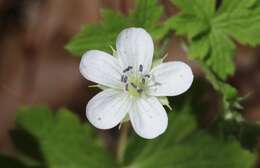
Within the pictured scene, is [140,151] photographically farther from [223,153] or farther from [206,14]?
[206,14]

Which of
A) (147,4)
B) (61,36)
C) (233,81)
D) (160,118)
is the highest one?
(147,4)

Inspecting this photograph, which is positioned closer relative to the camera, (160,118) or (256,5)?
(160,118)

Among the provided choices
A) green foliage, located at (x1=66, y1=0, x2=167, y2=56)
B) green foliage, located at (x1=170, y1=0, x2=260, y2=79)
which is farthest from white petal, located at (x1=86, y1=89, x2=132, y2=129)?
green foliage, located at (x1=170, y1=0, x2=260, y2=79)

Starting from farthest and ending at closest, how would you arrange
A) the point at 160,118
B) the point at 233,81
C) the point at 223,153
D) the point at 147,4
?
the point at 233,81 → the point at 223,153 → the point at 147,4 → the point at 160,118

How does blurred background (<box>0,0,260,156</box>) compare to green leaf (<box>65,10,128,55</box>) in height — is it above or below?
below

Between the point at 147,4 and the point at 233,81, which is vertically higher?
the point at 147,4

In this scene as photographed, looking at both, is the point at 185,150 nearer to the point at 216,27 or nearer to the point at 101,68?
the point at 216,27

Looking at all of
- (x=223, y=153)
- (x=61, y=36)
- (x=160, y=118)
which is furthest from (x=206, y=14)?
(x=61, y=36)

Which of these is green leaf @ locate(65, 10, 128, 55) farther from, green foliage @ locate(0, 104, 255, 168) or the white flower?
green foliage @ locate(0, 104, 255, 168)
